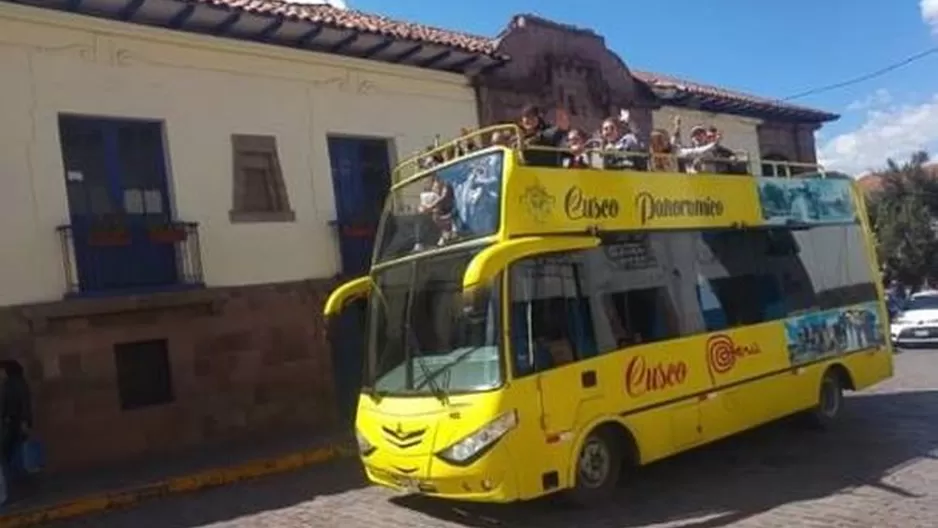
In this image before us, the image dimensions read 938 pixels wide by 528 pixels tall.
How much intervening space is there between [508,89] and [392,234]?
9009mm

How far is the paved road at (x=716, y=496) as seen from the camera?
275 inches

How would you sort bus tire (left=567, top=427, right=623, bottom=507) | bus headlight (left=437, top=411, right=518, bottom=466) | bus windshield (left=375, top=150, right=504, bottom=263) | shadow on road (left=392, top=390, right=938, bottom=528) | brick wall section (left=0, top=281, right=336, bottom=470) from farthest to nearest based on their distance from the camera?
brick wall section (left=0, top=281, right=336, bottom=470) → bus windshield (left=375, top=150, right=504, bottom=263) → bus tire (left=567, top=427, right=623, bottom=507) → shadow on road (left=392, top=390, right=938, bottom=528) → bus headlight (left=437, top=411, right=518, bottom=466)

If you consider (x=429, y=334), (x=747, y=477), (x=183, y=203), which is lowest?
(x=747, y=477)

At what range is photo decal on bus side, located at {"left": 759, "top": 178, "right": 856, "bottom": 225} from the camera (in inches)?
404

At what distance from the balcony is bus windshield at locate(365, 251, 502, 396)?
4.85m

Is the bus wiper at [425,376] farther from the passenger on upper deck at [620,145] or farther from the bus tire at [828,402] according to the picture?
the bus tire at [828,402]

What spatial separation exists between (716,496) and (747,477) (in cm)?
79

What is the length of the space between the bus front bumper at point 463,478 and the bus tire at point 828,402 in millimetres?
5065

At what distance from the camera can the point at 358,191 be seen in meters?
14.6

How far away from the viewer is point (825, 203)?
11.2 metres

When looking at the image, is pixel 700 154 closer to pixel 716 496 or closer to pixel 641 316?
pixel 641 316

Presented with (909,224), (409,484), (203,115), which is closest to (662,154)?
(409,484)

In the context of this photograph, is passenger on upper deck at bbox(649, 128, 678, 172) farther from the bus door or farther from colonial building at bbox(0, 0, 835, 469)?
colonial building at bbox(0, 0, 835, 469)

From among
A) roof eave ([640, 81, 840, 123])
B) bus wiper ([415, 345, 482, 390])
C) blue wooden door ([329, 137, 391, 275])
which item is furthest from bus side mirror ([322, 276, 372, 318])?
roof eave ([640, 81, 840, 123])
